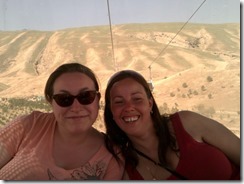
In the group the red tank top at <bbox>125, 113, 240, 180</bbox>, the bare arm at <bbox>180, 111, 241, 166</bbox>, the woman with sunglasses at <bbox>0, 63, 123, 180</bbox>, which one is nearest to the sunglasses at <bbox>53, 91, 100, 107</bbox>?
the woman with sunglasses at <bbox>0, 63, 123, 180</bbox>

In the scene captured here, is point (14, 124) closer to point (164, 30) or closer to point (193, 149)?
point (193, 149)

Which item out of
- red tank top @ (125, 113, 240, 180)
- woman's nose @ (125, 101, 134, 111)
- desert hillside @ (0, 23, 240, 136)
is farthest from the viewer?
desert hillside @ (0, 23, 240, 136)

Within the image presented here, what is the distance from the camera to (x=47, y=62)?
1470 inches

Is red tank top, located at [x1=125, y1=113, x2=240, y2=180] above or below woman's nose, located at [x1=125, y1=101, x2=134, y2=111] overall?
below

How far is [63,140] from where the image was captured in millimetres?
1840

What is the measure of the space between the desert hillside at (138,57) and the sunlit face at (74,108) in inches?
499

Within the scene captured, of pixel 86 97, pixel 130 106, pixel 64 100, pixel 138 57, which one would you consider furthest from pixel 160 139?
pixel 138 57

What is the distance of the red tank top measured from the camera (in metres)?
1.65

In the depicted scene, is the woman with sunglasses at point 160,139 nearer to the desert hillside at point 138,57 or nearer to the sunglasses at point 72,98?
the sunglasses at point 72,98

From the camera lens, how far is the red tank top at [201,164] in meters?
1.65

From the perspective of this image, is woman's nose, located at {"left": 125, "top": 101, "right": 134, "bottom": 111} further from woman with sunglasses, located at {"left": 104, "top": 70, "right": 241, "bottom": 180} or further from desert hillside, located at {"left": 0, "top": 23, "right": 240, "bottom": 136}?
desert hillside, located at {"left": 0, "top": 23, "right": 240, "bottom": 136}

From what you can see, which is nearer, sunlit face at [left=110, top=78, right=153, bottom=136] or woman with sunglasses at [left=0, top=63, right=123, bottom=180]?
woman with sunglasses at [left=0, top=63, right=123, bottom=180]

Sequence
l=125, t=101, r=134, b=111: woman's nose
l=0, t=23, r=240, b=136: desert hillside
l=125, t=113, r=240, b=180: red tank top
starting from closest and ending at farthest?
l=125, t=113, r=240, b=180: red tank top, l=125, t=101, r=134, b=111: woman's nose, l=0, t=23, r=240, b=136: desert hillside

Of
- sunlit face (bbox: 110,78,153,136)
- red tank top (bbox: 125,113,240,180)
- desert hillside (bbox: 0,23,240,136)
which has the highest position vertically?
sunlit face (bbox: 110,78,153,136)
